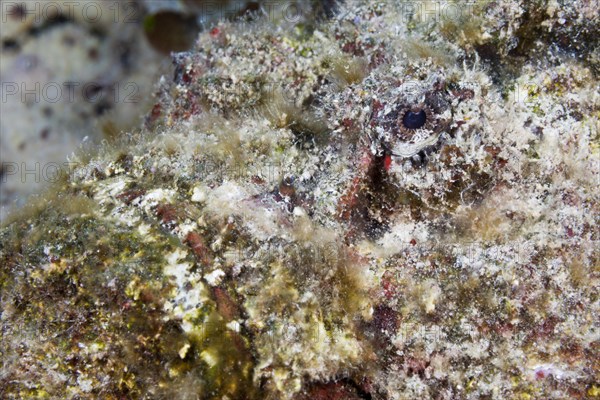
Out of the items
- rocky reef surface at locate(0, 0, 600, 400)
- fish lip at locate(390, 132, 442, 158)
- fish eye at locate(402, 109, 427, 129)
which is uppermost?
fish eye at locate(402, 109, 427, 129)

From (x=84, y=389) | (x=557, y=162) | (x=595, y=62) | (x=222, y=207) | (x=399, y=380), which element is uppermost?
(x=595, y=62)

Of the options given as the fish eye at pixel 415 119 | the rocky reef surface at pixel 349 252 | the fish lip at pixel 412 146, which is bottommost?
the rocky reef surface at pixel 349 252

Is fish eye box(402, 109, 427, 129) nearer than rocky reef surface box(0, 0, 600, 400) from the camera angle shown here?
No

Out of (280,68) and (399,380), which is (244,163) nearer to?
(280,68)

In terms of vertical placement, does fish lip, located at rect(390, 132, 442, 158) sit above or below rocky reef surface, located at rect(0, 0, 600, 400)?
above

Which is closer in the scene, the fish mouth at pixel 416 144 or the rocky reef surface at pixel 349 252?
the rocky reef surface at pixel 349 252

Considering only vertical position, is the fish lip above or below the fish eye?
below

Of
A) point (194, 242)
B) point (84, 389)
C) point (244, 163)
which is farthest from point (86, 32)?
point (84, 389)
